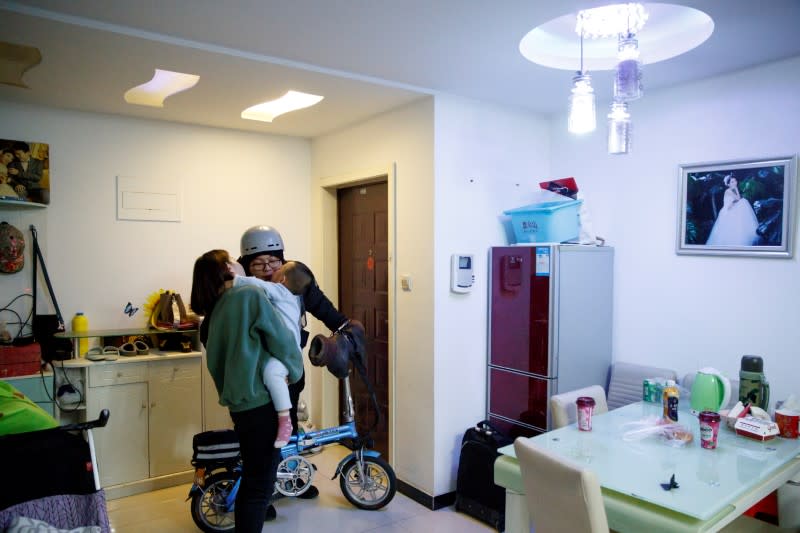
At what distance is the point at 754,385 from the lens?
8.30ft

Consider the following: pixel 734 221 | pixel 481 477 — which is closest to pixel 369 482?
pixel 481 477

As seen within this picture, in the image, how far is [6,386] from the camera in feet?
7.37

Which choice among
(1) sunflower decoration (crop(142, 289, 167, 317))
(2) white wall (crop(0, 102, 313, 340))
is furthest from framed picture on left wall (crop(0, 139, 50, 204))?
(1) sunflower decoration (crop(142, 289, 167, 317))

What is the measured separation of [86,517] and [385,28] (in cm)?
217

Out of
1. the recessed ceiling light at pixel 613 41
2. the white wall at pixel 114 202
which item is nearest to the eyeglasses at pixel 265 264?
the white wall at pixel 114 202

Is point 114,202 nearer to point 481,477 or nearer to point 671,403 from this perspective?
point 481,477

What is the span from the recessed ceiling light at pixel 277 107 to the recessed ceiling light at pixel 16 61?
1265mm

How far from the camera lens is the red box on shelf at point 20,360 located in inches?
128

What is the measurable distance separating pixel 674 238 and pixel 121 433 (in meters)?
3.65

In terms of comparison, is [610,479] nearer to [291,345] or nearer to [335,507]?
[291,345]

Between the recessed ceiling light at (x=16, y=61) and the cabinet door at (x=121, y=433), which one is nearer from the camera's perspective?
the recessed ceiling light at (x=16, y=61)

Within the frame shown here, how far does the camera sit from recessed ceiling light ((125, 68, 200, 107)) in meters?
3.54

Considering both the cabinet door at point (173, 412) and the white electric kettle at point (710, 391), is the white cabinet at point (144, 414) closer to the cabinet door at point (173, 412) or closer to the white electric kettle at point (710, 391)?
the cabinet door at point (173, 412)

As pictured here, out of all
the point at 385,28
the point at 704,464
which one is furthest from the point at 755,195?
the point at 385,28
